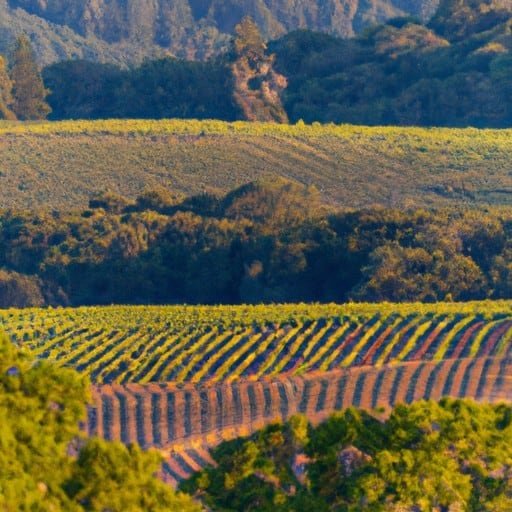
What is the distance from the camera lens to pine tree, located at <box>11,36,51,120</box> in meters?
72.8

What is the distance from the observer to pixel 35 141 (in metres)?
58.7

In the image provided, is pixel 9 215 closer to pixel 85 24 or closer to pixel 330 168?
pixel 330 168

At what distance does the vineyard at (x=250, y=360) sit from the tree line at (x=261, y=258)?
6.58m

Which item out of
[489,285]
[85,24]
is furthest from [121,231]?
[85,24]

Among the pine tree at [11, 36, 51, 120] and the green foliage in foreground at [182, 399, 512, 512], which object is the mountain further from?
the green foliage in foreground at [182, 399, 512, 512]

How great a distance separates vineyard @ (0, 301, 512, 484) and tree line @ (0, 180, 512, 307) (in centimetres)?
658

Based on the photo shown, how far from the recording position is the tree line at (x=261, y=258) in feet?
114

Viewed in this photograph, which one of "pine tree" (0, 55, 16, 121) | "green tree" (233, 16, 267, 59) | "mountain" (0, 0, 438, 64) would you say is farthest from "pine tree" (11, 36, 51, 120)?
"mountain" (0, 0, 438, 64)

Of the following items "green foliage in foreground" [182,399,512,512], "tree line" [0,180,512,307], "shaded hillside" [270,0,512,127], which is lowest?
"tree line" [0,180,512,307]

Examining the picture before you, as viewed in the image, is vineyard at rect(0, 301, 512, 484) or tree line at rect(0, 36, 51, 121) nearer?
vineyard at rect(0, 301, 512, 484)

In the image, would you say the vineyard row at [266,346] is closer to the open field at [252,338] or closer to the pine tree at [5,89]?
the open field at [252,338]

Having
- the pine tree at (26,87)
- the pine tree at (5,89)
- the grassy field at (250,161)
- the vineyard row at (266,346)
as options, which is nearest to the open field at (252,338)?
the vineyard row at (266,346)

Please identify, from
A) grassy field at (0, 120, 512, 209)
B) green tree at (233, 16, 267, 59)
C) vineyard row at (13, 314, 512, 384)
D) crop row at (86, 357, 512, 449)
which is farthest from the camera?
green tree at (233, 16, 267, 59)

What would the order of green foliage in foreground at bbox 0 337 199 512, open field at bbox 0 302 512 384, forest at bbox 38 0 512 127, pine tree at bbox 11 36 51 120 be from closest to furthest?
green foliage in foreground at bbox 0 337 199 512 → open field at bbox 0 302 512 384 → forest at bbox 38 0 512 127 → pine tree at bbox 11 36 51 120
